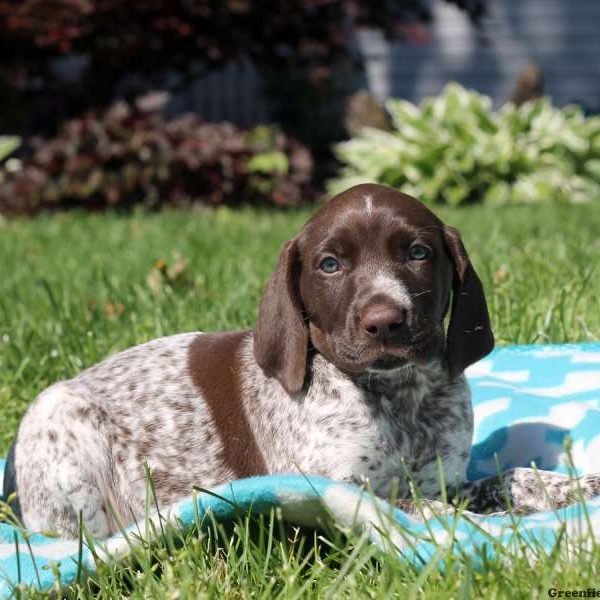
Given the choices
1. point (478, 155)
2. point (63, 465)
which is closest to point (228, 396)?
point (63, 465)

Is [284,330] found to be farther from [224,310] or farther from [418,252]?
[224,310]

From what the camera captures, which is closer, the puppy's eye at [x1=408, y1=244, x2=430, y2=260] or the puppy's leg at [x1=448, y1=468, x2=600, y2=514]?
the puppy's leg at [x1=448, y1=468, x2=600, y2=514]

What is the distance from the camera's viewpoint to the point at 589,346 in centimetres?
460

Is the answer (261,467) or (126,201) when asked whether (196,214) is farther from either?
(261,467)

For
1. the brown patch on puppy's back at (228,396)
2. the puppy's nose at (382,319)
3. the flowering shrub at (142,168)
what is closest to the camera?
the puppy's nose at (382,319)

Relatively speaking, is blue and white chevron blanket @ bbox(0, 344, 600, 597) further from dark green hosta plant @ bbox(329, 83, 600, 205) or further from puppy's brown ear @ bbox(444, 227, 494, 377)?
dark green hosta plant @ bbox(329, 83, 600, 205)

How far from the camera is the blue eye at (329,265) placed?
349 centimetres

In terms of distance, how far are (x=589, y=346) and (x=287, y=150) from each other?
9992 mm

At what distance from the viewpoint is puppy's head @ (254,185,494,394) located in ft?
10.8

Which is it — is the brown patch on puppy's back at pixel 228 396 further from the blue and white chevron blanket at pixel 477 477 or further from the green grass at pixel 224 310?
the green grass at pixel 224 310

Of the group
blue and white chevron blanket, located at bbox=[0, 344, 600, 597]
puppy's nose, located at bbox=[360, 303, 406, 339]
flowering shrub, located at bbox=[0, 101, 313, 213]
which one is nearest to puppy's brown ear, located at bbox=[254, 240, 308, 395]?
puppy's nose, located at bbox=[360, 303, 406, 339]

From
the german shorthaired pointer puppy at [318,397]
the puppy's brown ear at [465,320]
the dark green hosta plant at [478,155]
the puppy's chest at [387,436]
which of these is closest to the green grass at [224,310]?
the puppy's chest at [387,436]

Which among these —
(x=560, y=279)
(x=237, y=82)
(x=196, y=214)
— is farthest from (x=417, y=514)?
(x=237, y=82)

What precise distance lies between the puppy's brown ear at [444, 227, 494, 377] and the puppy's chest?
14cm
